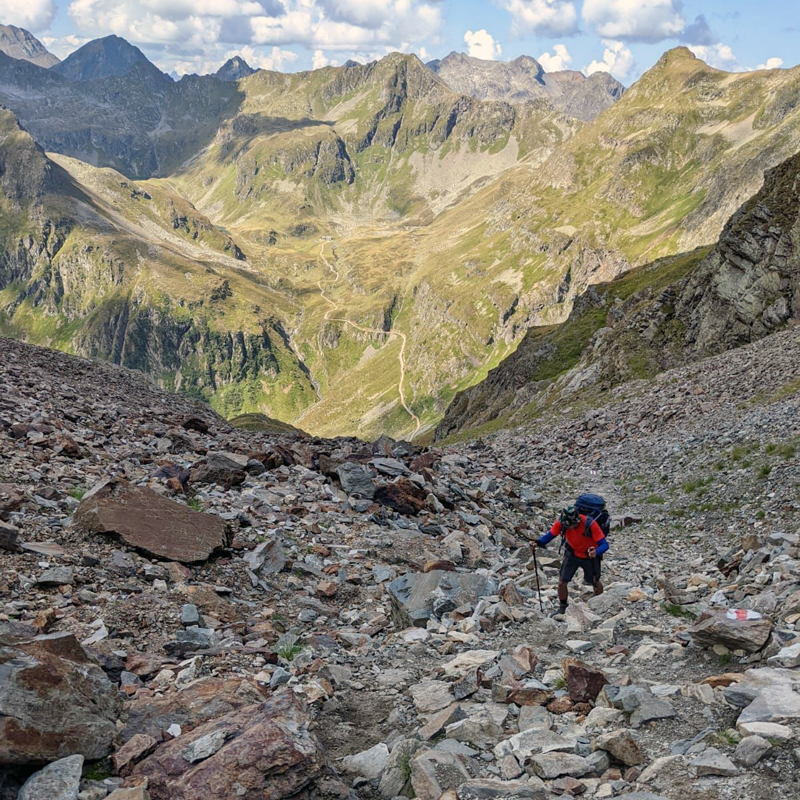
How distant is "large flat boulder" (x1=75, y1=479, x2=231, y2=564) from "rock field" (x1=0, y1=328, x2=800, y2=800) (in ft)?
0.22

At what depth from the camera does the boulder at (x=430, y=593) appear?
13.9m

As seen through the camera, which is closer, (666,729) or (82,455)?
(666,729)

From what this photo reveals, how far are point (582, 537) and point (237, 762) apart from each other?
987cm

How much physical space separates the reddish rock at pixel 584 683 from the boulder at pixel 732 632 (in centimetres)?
193

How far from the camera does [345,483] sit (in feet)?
75.2

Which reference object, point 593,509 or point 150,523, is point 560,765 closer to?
point 593,509

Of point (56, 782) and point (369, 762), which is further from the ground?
point (56, 782)

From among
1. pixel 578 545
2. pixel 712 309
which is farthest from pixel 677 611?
pixel 712 309

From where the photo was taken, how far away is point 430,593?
1466 centimetres

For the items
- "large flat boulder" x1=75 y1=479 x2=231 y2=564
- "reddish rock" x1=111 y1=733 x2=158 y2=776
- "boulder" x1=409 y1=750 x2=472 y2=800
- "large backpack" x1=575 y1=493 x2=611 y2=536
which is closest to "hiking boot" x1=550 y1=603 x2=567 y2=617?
"large backpack" x1=575 y1=493 x2=611 y2=536

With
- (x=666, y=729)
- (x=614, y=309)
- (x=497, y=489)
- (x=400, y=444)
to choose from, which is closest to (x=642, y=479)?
(x=497, y=489)

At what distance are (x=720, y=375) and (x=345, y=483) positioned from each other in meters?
30.0

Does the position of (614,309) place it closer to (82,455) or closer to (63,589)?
(82,455)

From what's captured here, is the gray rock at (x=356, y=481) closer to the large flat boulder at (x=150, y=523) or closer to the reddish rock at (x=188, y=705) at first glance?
the large flat boulder at (x=150, y=523)
